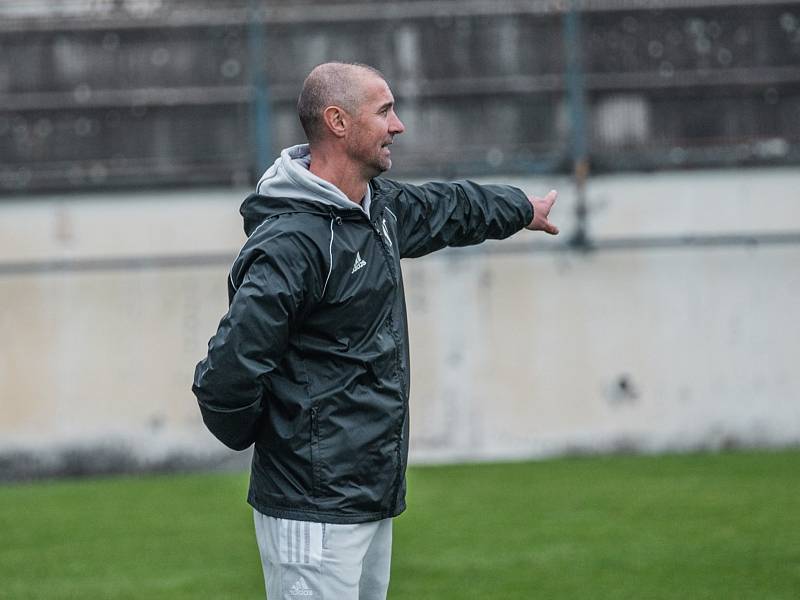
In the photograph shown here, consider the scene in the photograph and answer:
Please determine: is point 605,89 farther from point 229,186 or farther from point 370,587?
point 370,587

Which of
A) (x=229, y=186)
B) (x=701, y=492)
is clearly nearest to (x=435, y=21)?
(x=229, y=186)

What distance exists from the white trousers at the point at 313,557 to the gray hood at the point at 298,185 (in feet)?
2.61

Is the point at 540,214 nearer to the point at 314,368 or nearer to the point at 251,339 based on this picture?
the point at 314,368

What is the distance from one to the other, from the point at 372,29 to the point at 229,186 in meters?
1.71

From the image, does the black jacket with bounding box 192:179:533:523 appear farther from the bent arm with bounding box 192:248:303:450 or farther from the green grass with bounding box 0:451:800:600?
the green grass with bounding box 0:451:800:600

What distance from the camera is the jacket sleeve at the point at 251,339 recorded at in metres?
3.11

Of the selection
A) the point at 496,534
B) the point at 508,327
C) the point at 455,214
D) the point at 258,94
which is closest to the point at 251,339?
the point at 455,214

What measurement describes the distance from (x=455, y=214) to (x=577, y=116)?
7.09 meters

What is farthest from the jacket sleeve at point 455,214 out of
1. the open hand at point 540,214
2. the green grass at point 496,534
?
the green grass at point 496,534

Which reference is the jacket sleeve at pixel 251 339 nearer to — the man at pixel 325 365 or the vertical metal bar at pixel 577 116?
the man at pixel 325 365

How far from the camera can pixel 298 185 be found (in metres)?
3.34

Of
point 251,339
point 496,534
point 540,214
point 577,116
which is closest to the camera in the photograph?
point 251,339

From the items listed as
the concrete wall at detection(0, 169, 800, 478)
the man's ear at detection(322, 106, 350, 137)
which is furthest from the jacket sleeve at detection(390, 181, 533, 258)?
the concrete wall at detection(0, 169, 800, 478)

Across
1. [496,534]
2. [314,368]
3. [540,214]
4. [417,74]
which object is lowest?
[496,534]
